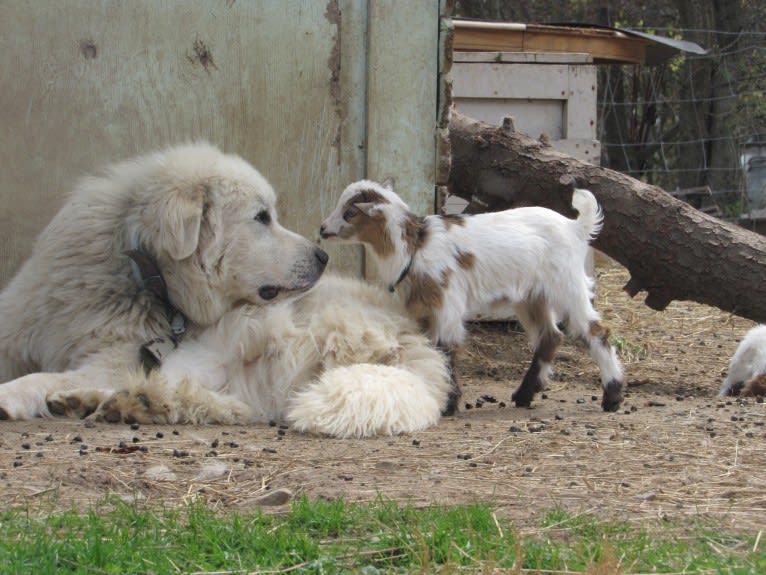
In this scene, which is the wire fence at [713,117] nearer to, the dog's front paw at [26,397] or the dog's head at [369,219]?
the dog's head at [369,219]

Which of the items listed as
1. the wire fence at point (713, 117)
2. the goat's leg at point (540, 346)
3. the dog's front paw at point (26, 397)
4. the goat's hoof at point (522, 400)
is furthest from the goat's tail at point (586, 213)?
the wire fence at point (713, 117)

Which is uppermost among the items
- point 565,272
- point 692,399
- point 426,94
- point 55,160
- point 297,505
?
point 426,94

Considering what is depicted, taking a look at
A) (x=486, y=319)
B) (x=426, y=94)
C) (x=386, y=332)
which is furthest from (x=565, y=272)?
(x=486, y=319)

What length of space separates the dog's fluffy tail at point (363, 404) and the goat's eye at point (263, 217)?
863 millimetres

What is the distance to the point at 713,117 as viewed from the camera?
615 inches

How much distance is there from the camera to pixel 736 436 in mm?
4828

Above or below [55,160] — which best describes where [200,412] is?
below

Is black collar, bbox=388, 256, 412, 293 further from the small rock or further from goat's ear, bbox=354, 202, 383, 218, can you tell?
the small rock

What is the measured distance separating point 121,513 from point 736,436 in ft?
9.27

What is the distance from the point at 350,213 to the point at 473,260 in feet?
2.18

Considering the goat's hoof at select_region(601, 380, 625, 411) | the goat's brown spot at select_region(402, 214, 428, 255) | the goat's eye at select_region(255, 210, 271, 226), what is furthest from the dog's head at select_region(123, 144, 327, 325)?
the goat's hoof at select_region(601, 380, 625, 411)

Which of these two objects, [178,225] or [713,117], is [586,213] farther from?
[713,117]

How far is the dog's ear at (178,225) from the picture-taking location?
203 inches

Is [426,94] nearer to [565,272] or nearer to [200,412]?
[565,272]
